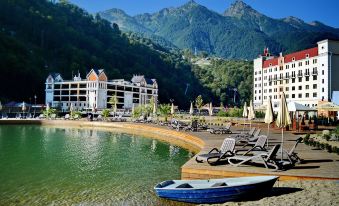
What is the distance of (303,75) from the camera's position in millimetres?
81875

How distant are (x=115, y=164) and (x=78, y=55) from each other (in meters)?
126

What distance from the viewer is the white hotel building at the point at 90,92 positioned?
10481cm

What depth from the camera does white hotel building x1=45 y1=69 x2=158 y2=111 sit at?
10481 centimetres

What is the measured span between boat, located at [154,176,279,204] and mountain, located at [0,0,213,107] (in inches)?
4138

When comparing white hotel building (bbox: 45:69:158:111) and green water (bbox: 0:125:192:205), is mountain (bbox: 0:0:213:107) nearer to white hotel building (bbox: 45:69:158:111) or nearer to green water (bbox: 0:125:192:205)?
white hotel building (bbox: 45:69:158:111)

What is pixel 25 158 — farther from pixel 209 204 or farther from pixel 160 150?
pixel 209 204

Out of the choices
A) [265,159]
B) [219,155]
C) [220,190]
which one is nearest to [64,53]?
[219,155]

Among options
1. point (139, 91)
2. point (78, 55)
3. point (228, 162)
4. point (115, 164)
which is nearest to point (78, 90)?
point (139, 91)

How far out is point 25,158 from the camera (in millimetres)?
23156

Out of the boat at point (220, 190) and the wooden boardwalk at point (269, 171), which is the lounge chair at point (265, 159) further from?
the boat at point (220, 190)

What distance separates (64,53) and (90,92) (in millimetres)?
43024

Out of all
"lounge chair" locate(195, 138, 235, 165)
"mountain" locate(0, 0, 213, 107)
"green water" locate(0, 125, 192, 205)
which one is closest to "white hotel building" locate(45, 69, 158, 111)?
"mountain" locate(0, 0, 213, 107)

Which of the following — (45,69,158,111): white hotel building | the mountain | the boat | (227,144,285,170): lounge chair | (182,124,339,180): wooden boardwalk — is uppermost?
the mountain

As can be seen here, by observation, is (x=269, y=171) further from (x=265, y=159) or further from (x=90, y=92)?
(x=90, y=92)
